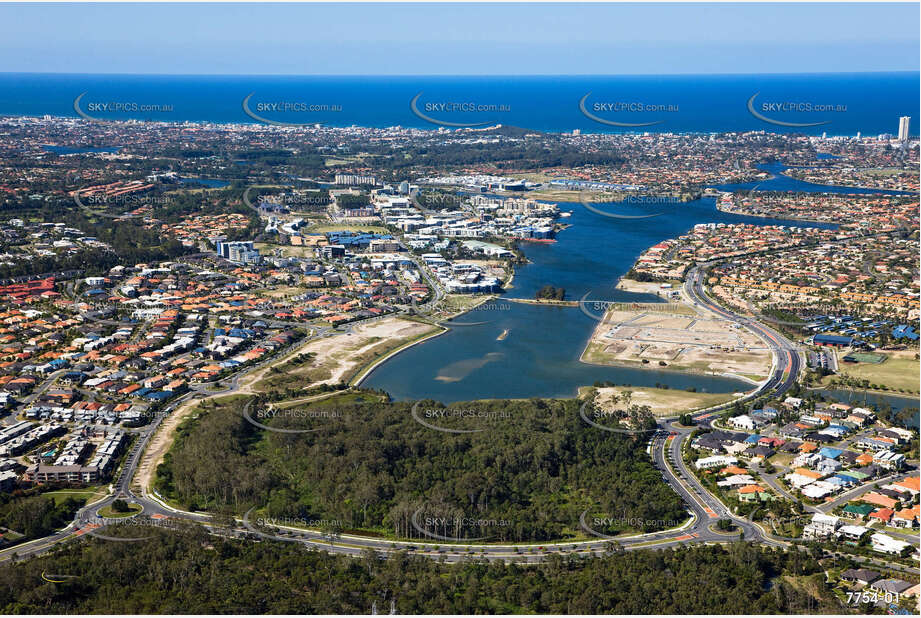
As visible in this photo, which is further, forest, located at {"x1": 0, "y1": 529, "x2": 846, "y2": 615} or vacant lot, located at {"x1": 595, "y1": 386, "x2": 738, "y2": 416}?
vacant lot, located at {"x1": 595, "y1": 386, "x2": 738, "y2": 416}

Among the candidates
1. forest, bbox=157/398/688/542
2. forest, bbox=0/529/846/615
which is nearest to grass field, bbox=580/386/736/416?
forest, bbox=157/398/688/542

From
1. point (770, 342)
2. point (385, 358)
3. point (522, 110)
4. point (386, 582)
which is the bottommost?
point (385, 358)

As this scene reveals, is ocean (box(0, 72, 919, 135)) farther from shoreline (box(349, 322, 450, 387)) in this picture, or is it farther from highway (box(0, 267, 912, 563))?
highway (box(0, 267, 912, 563))

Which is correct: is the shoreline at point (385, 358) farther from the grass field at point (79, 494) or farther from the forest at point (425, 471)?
the grass field at point (79, 494)

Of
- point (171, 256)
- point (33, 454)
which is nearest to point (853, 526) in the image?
point (33, 454)

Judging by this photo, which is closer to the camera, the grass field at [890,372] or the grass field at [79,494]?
the grass field at [79,494]

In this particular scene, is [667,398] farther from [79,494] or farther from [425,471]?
[79,494]

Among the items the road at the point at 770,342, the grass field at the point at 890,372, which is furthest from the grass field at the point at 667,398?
the grass field at the point at 890,372

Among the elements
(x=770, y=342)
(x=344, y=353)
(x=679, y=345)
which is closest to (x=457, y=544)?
(x=344, y=353)

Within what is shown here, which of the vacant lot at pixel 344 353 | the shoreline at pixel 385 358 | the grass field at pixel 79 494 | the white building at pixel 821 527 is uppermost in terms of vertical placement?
the white building at pixel 821 527
